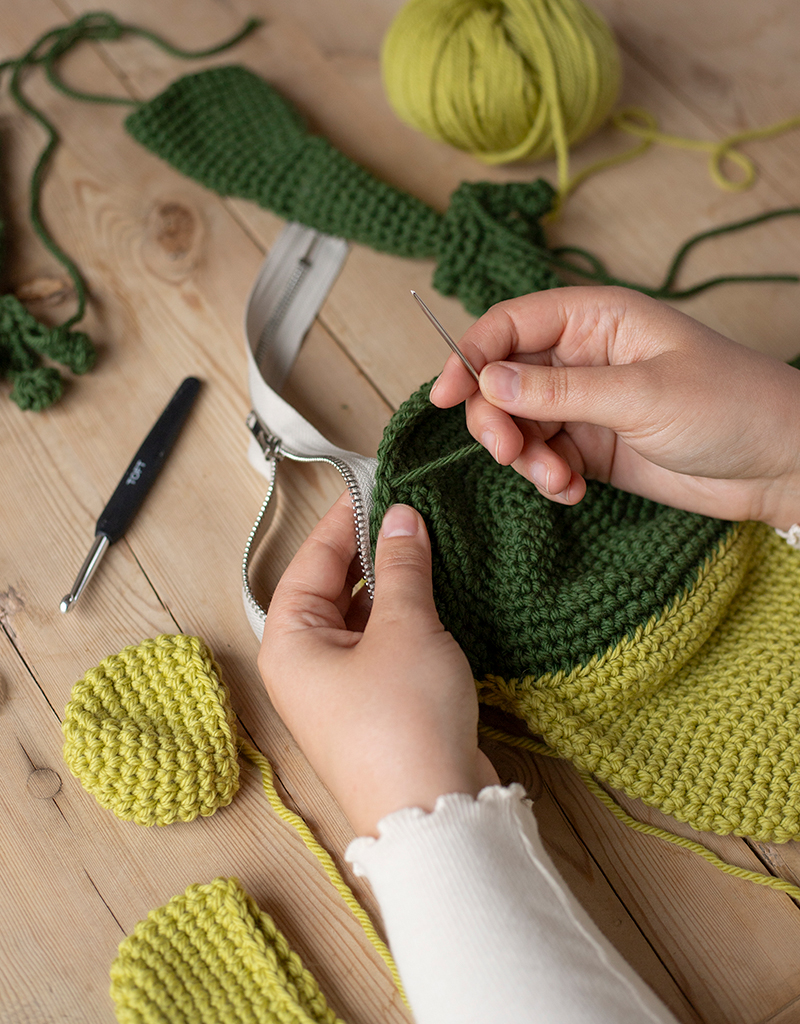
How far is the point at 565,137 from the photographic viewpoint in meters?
1.23

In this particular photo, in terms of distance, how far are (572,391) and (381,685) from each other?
14.8 inches

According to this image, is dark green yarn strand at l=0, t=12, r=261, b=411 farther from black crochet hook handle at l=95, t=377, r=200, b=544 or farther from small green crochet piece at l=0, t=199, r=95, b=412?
black crochet hook handle at l=95, t=377, r=200, b=544

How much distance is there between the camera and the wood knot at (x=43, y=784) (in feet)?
2.89

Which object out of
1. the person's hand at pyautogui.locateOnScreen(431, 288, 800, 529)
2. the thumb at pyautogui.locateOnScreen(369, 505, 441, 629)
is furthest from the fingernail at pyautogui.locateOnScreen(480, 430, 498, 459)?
the thumb at pyautogui.locateOnScreen(369, 505, 441, 629)

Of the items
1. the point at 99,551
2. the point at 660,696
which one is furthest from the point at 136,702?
the point at 660,696

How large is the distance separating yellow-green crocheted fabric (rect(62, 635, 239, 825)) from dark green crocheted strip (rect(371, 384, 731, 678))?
0.95ft

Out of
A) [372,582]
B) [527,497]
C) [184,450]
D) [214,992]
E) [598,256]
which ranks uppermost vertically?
[598,256]

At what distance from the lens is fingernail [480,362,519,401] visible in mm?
840

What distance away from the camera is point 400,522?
33.0 inches

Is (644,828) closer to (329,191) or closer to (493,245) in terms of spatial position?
(493,245)

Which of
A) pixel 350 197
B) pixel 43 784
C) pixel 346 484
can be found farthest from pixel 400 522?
pixel 350 197

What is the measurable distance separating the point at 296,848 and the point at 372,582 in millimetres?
311

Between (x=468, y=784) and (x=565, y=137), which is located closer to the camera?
(x=468, y=784)

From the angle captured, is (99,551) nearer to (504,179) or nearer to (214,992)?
(214,992)
